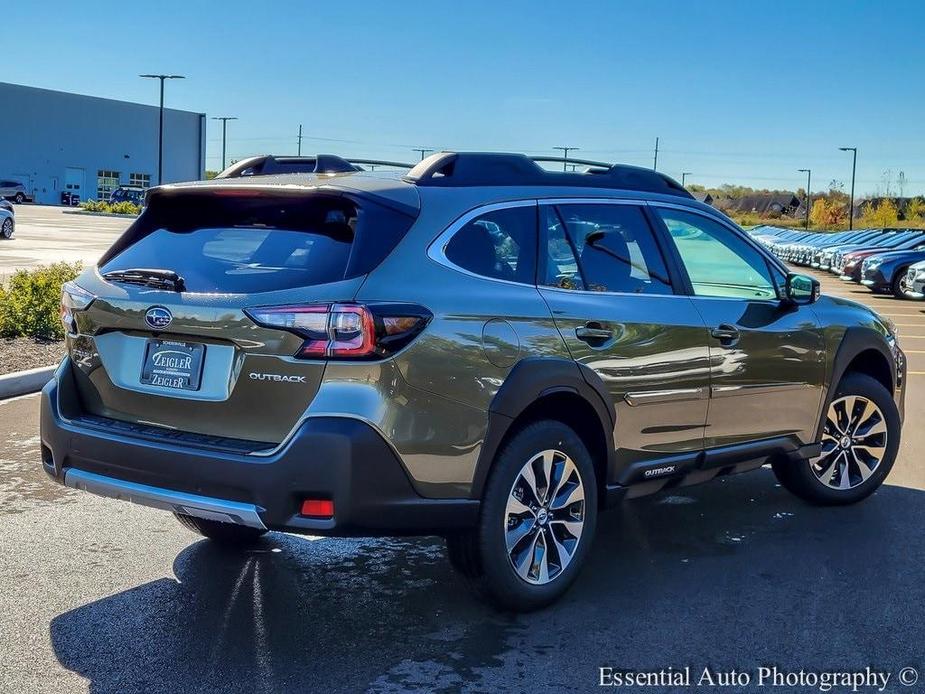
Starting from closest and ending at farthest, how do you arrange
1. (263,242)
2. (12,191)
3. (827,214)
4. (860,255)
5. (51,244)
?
(263,242)
(860,255)
(51,244)
(12,191)
(827,214)

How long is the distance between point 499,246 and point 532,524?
1138mm

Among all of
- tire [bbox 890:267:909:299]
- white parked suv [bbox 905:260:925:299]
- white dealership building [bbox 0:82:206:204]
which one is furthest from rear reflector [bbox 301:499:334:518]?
white dealership building [bbox 0:82:206:204]

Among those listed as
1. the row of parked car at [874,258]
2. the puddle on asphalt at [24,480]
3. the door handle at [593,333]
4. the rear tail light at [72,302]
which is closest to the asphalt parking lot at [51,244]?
the puddle on asphalt at [24,480]

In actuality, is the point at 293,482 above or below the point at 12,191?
below

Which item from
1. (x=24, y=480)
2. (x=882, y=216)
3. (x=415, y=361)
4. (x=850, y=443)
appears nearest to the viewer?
(x=415, y=361)

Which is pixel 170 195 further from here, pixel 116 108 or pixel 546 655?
pixel 116 108

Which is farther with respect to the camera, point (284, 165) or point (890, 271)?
point (890, 271)

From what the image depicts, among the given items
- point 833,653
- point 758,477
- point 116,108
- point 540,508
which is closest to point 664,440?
point 540,508

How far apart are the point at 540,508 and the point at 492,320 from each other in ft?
2.75

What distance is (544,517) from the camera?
15.0ft

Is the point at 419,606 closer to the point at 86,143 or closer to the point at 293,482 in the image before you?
the point at 293,482

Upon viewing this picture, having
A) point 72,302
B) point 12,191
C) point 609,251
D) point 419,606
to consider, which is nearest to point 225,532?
point 419,606

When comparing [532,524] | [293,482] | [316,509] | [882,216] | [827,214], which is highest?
[827,214]

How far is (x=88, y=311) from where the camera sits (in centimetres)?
447
